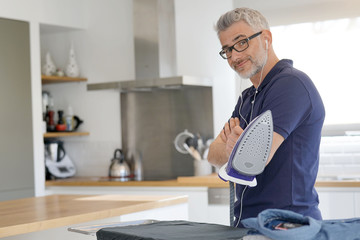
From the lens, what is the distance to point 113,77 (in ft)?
18.0

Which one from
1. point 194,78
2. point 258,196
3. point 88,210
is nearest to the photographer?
point 258,196

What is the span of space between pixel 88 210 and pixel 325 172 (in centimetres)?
241

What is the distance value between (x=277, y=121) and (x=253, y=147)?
12.4 inches

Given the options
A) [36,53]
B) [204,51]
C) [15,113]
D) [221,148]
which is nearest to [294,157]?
[221,148]

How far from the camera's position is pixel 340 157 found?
4.82 meters

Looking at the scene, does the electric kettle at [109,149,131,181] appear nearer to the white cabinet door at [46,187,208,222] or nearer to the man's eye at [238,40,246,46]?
the white cabinet door at [46,187,208,222]

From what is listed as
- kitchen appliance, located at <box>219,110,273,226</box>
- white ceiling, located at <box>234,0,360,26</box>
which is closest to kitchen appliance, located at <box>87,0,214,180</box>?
white ceiling, located at <box>234,0,360,26</box>

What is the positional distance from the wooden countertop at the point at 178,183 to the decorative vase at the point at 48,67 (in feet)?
3.11

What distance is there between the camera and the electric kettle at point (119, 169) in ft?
17.0

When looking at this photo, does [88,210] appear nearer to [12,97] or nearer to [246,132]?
[246,132]

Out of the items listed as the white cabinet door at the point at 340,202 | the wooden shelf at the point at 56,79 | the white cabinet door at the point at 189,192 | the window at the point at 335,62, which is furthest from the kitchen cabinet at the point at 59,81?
the white cabinet door at the point at 340,202

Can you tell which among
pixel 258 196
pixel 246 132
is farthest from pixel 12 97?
pixel 246 132

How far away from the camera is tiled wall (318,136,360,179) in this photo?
4793mm

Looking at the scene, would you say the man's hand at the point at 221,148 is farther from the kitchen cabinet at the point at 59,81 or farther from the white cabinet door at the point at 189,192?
the kitchen cabinet at the point at 59,81
